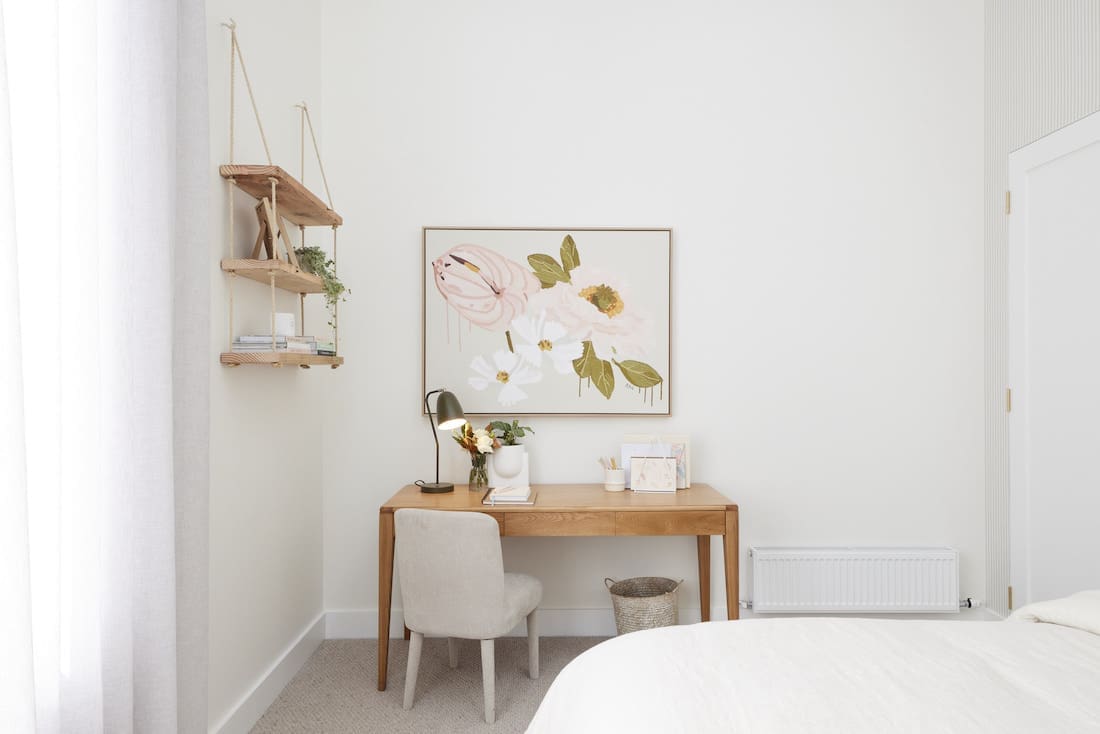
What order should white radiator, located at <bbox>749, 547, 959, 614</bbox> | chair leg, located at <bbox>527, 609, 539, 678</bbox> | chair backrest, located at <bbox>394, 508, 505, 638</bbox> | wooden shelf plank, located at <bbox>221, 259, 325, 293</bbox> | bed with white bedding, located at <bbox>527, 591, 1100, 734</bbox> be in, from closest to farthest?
bed with white bedding, located at <bbox>527, 591, 1100, 734</bbox>
wooden shelf plank, located at <bbox>221, 259, 325, 293</bbox>
chair backrest, located at <bbox>394, 508, 505, 638</bbox>
chair leg, located at <bbox>527, 609, 539, 678</bbox>
white radiator, located at <bbox>749, 547, 959, 614</bbox>

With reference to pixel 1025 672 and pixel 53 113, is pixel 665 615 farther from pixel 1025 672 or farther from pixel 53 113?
pixel 53 113

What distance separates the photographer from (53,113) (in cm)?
129

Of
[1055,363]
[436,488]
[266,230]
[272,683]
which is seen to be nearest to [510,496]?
[436,488]

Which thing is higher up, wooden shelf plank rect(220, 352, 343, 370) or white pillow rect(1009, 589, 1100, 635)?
wooden shelf plank rect(220, 352, 343, 370)

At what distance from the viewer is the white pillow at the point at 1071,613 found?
1424 mm

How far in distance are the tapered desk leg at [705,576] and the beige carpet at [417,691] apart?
530 mm

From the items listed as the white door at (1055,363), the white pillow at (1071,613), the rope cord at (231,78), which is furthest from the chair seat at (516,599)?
the white door at (1055,363)

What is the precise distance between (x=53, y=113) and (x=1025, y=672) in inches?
79.8

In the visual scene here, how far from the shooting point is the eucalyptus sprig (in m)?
3.02

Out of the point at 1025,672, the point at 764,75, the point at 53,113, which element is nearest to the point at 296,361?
the point at 53,113

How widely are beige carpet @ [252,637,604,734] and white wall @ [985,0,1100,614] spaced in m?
1.96

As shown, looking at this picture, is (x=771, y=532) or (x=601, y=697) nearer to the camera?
(x=601, y=697)

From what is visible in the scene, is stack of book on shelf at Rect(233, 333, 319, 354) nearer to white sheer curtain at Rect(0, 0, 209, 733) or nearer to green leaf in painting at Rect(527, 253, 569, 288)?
white sheer curtain at Rect(0, 0, 209, 733)

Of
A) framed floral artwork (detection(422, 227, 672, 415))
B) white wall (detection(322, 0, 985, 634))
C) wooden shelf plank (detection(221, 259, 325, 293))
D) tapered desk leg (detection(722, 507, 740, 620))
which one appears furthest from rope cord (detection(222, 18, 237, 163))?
tapered desk leg (detection(722, 507, 740, 620))
